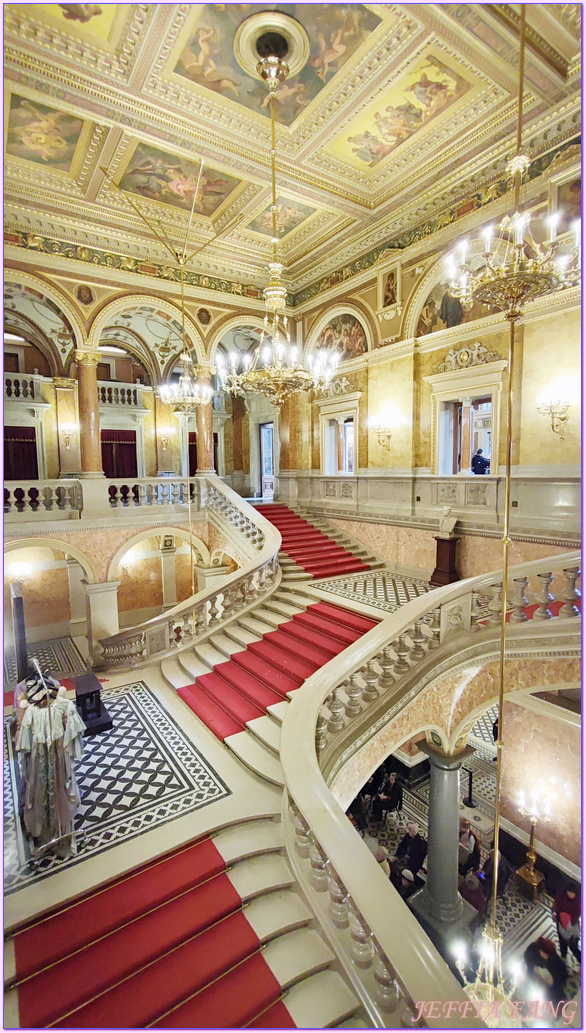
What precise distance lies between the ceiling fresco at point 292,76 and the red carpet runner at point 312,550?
24.2ft

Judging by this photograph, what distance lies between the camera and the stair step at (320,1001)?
3090mm

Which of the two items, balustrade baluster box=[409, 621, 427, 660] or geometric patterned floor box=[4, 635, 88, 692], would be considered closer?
balustrade baluster box=[409, 621, 427, 660]

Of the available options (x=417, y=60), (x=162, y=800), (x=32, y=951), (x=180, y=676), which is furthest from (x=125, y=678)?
(x=417, y=60)

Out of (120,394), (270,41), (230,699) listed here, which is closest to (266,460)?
(120,394)

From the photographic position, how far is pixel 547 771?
335 inches

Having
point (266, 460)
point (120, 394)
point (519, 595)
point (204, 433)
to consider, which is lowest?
point (519, 595)

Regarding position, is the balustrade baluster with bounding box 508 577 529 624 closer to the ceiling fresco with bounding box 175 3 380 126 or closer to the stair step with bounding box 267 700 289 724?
the stair step with bounding box 267 700 289 724

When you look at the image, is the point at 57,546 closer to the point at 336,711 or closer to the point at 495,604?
the point at 336,711

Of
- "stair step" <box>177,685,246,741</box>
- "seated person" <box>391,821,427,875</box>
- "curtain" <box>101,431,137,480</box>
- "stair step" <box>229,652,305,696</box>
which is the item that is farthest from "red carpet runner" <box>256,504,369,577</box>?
"curtain" <box>101,431,137,480</box>

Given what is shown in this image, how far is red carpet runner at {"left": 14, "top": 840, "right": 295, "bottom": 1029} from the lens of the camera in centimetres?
306

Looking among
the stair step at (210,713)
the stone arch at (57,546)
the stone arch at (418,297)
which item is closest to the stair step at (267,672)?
the stair step at (210,713)

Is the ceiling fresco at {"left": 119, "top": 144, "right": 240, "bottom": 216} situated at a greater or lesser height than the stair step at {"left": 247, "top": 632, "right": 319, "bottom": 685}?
greater

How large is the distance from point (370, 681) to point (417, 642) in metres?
0.77

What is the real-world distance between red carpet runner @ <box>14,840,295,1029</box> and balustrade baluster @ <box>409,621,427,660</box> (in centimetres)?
296
